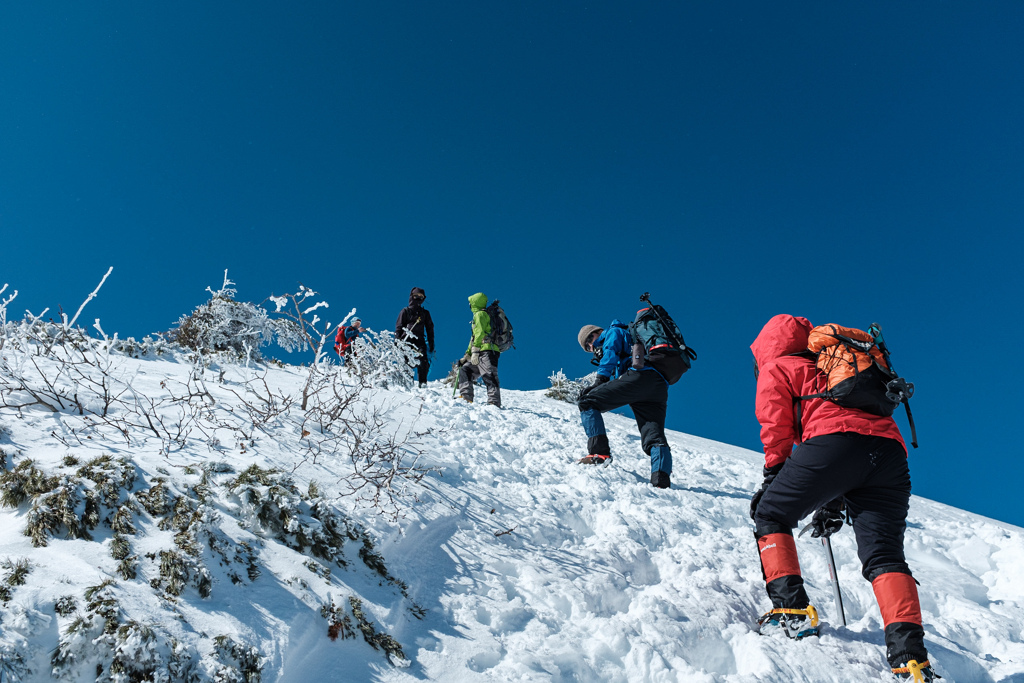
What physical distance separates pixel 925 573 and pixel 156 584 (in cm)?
521

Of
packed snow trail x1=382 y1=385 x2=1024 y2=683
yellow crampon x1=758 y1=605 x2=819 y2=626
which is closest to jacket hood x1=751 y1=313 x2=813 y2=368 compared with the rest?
yellow crampon x1=758 y1=605 x2=819 y2=626

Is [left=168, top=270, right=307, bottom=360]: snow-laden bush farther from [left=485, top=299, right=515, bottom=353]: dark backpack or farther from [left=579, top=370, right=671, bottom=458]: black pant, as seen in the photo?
[left=579, top=370, right=671, bottom=458]: black pant

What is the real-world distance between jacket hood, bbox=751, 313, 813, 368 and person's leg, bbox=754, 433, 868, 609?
24.4 inches

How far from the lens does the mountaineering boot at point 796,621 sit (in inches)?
109

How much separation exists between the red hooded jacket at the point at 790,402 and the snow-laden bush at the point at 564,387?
12521mm

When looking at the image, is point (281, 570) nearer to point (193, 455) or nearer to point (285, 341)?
point (193, 455)

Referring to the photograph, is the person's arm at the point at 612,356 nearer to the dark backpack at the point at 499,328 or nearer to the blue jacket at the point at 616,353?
the blue jacket at the point at 616,353

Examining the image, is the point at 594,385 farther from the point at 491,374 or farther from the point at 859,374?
the point at 859,374

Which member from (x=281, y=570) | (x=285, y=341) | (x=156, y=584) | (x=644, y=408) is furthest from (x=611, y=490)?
(x=285, y=341)

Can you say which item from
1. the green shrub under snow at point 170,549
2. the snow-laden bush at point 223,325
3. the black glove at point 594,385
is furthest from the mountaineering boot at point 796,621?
the snow-laden bush at point 223,325

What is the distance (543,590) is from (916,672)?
180cm

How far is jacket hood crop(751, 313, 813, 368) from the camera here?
3.28m

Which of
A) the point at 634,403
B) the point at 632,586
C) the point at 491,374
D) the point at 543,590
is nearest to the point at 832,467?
the point at 632,586

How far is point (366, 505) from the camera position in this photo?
3.16 metres
